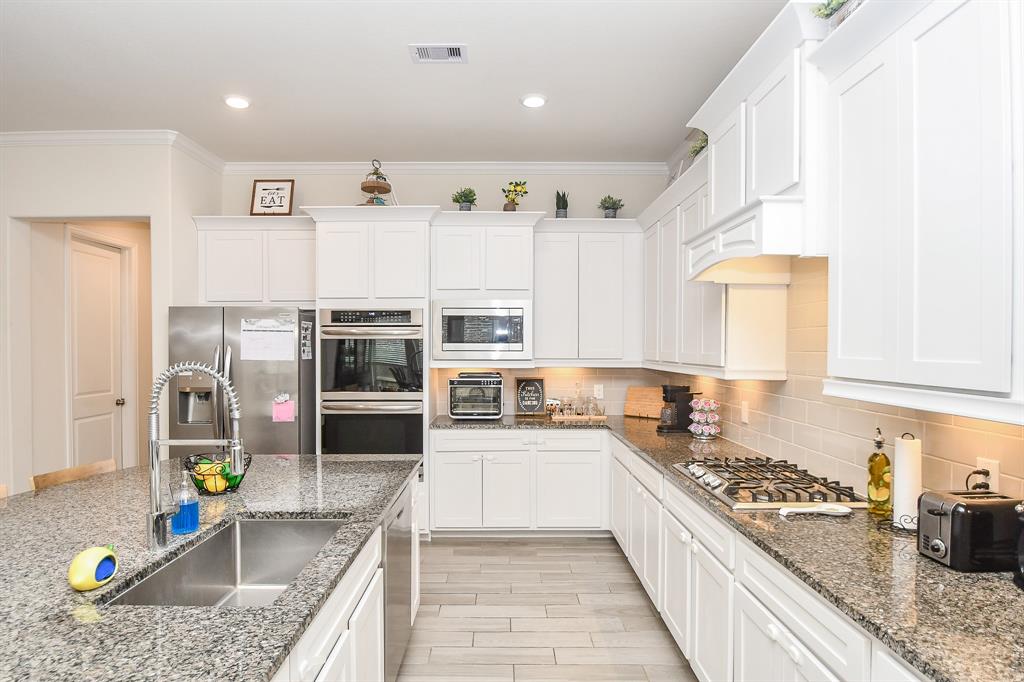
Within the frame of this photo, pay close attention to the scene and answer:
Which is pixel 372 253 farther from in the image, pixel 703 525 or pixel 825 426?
pixel 825 426

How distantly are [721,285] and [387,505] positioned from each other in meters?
1.86

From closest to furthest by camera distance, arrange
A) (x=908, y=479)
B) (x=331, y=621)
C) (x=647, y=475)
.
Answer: (x=331, y=621)
(x=908, y=479)
(x=647, y=475)

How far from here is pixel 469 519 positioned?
413 cm

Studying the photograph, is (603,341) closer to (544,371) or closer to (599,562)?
(544,371)

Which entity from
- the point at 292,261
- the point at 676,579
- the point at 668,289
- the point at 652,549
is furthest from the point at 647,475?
the point at 292,261

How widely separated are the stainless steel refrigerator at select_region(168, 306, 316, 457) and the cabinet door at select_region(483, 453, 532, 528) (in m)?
1.32

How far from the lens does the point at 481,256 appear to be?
4.22 metres

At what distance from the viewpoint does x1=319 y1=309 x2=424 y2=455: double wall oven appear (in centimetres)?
400

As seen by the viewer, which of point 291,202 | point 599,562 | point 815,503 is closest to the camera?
point 815,503

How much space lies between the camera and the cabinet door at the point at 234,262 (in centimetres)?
427

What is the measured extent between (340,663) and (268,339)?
283 centimetres

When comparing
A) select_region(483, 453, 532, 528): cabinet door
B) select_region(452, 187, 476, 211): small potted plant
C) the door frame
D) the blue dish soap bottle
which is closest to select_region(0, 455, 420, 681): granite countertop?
the blue dish soap bottle

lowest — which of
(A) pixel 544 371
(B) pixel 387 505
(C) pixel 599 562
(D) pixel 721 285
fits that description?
(C) pixel 599 562

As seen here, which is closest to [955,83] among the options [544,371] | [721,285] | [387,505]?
[721,285]
